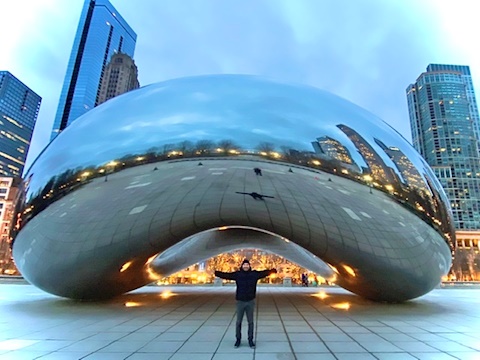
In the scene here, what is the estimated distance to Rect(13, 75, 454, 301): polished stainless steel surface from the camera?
717 cm

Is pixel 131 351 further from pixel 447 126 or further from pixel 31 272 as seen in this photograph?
pixel 447 126

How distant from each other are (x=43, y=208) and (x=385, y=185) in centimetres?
823

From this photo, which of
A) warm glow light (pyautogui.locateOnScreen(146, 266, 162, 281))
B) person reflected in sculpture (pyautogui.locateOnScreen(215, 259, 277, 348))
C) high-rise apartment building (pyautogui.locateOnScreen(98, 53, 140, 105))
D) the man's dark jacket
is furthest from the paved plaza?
high-rise apartment building (pyautogui.locateOnScreen(98, 53, 140, 105))

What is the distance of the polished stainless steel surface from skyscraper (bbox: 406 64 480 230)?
138580 mm

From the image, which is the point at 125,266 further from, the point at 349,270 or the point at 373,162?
the point at 373,162

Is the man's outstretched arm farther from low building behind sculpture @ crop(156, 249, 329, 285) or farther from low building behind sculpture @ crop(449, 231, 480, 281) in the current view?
low building behind sculpture @ crop(449, 231, 480, 281)

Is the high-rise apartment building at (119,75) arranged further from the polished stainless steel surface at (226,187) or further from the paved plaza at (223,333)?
the paved plaza at (223,333)

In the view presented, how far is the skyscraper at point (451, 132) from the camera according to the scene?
130 m

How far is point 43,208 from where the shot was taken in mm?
7969

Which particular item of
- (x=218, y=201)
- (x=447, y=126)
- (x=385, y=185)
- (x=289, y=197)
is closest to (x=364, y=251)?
(x=385, y=185)

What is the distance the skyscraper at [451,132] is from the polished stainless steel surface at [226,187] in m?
139

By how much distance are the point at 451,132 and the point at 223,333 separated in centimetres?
17513

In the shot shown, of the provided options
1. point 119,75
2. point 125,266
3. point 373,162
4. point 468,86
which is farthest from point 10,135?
point 468,86

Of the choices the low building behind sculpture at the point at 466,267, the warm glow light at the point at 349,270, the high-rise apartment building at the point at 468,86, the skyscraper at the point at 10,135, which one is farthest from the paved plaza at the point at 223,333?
the high-rise apartment building at the point at 468,86
